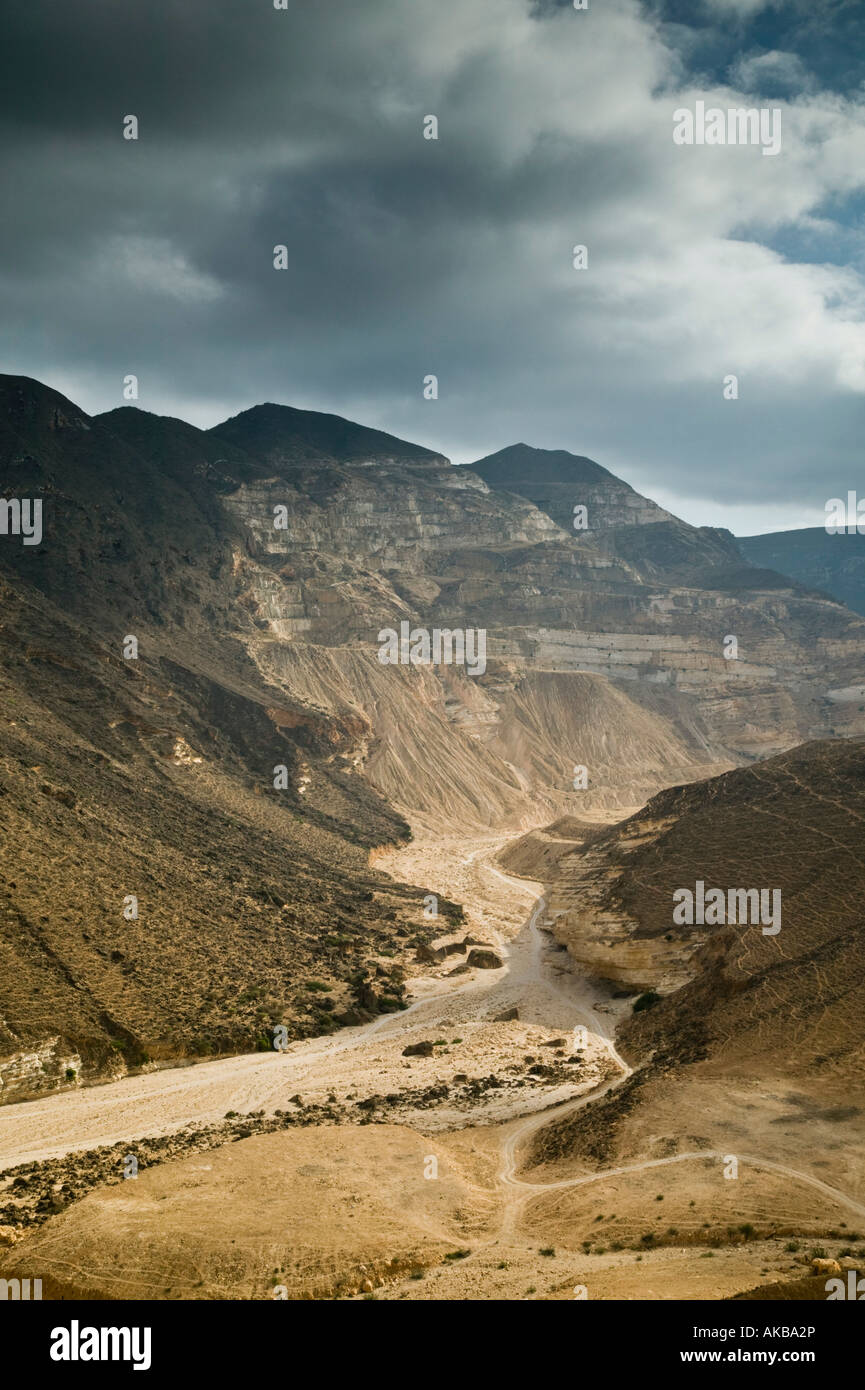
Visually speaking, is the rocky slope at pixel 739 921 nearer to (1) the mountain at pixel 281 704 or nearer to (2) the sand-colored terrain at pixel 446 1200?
(2) the sand-colored terrain at pixel 446 1200

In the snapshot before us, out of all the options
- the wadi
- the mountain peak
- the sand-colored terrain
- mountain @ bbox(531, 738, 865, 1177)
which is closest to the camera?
the sand-colored terrain

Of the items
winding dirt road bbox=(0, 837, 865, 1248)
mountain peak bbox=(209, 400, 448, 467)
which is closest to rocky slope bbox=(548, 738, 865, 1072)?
winding dirt road bbox=(0, 837, 865, 1248)

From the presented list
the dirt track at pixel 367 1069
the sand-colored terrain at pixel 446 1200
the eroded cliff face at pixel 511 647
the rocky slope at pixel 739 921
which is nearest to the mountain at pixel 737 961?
the rocky slope at pixel 739 921

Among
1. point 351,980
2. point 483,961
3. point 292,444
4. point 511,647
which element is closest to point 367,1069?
point 351,980

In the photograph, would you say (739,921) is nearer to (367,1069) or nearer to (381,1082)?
(381,1082)

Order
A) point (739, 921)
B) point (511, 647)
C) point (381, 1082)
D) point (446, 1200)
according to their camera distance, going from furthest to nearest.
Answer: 1. point (511, 647)
2. point (739, 921)
3. point (381, 1082)
4. point (446, 1200)

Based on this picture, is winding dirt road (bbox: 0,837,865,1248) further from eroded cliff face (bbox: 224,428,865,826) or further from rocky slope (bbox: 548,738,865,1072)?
eroded cliff face (bbox: 224,428,865,826)
